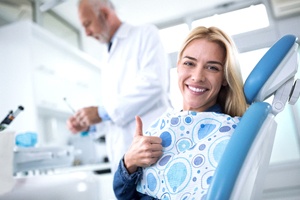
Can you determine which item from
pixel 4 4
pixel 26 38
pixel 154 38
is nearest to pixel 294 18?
pixel 154 38

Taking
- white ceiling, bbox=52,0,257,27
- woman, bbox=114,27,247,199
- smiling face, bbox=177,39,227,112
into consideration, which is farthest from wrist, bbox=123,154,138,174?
white ceiling, bbox=52,0,257,27

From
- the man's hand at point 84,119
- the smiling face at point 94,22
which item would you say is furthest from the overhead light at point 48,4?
the man's hand at point 84,119

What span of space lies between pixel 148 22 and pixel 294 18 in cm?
69

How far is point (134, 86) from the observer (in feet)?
4.28

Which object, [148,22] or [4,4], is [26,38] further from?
[148,22]

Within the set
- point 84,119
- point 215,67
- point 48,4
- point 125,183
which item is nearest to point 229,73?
point 215,67

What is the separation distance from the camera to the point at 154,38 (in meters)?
1.36

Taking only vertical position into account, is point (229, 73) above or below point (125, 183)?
above

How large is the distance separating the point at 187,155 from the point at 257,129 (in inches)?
8.7

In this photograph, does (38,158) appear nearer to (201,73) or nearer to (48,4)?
(201,73)

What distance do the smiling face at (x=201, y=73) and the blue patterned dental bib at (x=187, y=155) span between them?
0.08 meters

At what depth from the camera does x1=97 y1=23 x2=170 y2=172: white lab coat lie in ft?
4.23

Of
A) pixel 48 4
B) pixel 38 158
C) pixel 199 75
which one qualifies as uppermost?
pixel 48 4

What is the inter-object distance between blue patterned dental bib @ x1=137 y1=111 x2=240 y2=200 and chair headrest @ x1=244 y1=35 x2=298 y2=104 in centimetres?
12
